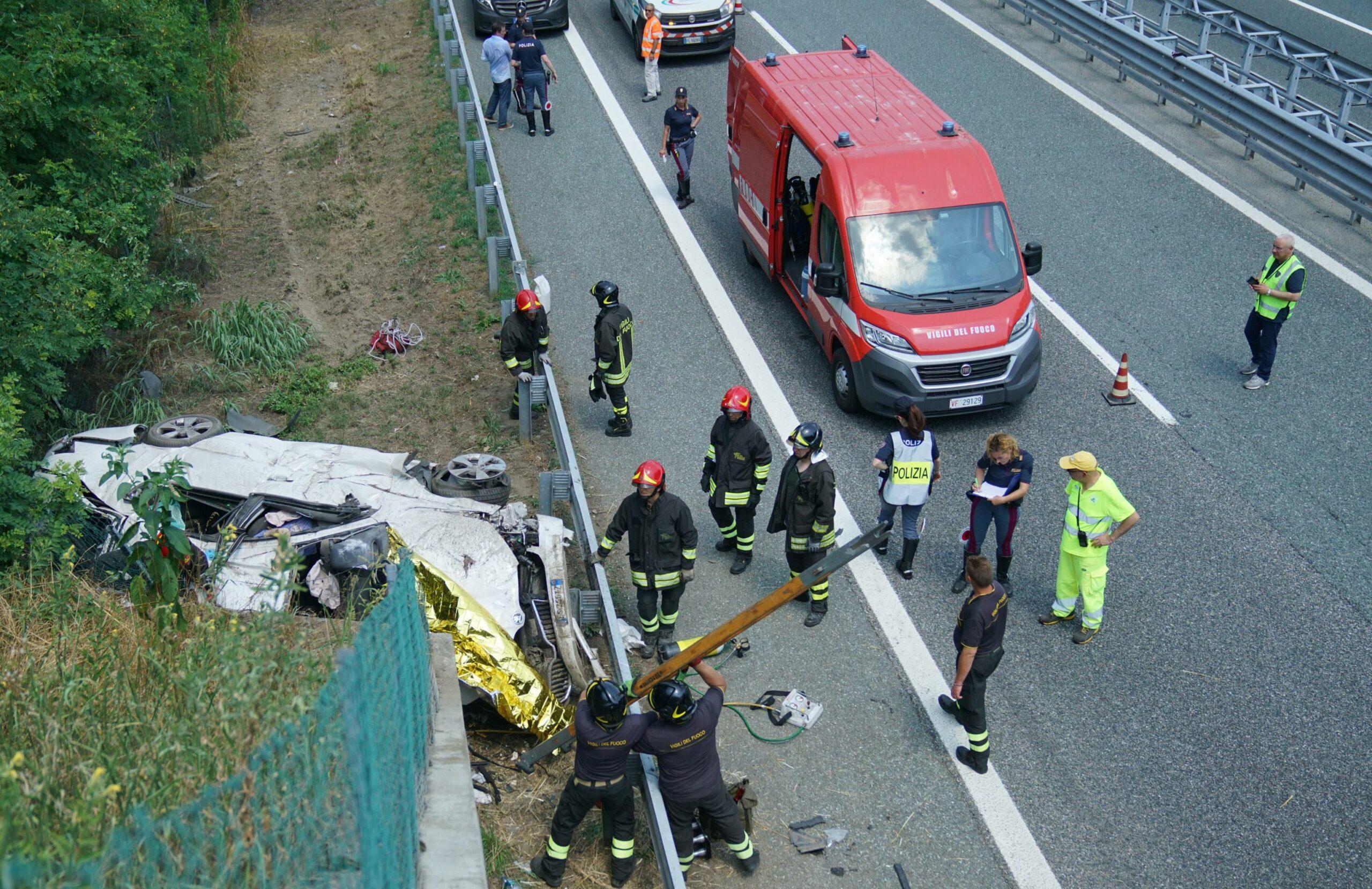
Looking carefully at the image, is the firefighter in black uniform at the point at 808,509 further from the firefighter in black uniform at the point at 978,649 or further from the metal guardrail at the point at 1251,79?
the metal guardrail at the point at 1251,79

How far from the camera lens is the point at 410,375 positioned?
44.1ft

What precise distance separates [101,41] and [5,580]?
704 centimetres

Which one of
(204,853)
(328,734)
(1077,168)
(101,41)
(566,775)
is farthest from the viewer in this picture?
(1077,168)

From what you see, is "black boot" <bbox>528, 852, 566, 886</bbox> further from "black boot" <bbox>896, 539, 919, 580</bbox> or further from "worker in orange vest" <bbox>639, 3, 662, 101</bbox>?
"worker in orange vest" <bbox>639, 3, 662, 101</bbox>

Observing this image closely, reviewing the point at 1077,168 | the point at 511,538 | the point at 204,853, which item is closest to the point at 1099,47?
the point at 1077,168

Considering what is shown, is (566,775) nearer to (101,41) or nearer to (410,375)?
(410,375)

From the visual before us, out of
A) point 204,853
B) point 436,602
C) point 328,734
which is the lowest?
point 436,602

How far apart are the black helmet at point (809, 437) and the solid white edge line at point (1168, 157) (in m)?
7.72

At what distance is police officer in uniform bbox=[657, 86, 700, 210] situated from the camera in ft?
52.2

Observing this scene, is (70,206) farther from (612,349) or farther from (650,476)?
(650,476)

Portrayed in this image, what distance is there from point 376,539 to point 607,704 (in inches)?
104

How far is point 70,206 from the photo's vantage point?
12250 millimetres

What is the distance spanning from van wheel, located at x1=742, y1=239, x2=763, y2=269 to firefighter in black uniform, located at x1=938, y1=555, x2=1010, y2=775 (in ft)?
23.9

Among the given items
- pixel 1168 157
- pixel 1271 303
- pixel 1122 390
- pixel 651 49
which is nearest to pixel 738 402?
pixel 1122 390
